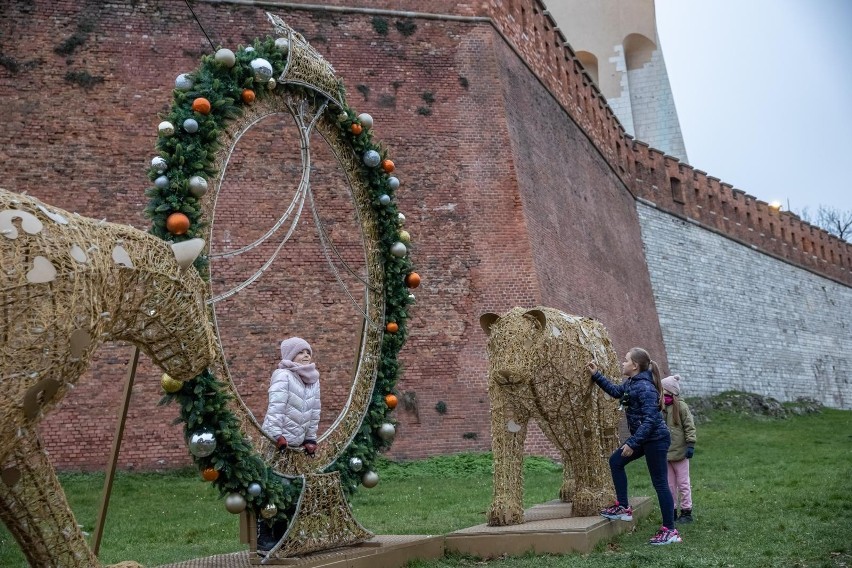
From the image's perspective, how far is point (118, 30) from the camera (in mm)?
16797

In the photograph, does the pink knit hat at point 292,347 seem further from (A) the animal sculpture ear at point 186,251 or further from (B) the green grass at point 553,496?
(B) the green grass at point 553,496

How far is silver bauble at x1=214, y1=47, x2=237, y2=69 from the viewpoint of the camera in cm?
618

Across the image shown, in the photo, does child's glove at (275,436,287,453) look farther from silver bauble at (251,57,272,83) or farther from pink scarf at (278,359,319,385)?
silver bauble at (251,57,272,83)

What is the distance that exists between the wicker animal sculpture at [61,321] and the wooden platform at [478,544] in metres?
1.59

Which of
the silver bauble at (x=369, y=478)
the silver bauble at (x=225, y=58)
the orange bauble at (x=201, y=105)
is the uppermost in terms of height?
the silver bauble at (x=225, y=58)

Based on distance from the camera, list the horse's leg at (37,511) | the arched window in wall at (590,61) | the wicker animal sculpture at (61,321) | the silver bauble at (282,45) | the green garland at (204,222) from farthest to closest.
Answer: the arched window in wall at (590,61) → the silver bauble at (282,45) → the green garland at (204,222) → the horse's leg at (37,511) → the wicker animal sculpture at (61,321)

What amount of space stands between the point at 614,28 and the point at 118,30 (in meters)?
25.3

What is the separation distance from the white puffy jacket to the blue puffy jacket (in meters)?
2.59

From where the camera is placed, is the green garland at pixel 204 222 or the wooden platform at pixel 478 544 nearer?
the green garland at pixel 204 222

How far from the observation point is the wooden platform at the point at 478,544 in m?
6.21

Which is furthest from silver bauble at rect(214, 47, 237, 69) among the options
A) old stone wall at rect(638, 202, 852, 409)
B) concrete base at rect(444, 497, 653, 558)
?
old stone wall at rect(638, 202, 852, 409)

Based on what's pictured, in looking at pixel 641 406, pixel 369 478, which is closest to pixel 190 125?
pixel 369 478

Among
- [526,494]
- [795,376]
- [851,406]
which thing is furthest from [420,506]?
[851,406]

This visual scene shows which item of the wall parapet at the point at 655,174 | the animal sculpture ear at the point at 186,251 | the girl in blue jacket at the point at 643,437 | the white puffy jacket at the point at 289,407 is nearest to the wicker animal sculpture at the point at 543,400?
the girl in blue jacket at the point at 643,437
